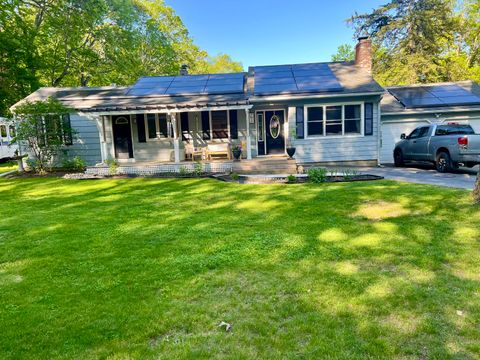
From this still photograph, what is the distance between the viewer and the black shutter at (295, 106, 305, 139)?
1384 cm

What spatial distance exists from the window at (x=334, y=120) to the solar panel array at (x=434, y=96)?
9.47 ft

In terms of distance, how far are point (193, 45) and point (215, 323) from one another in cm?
3882

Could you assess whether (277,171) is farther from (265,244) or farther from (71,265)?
(71,265)

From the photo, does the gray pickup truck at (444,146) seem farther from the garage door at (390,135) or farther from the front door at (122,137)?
the front door at (122,137)

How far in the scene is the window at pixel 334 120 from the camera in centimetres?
1388

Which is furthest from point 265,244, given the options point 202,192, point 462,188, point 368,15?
point 368,15

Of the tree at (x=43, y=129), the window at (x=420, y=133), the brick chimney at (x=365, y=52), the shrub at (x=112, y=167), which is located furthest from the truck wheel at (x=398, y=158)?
the tree at (x=43, y=129)

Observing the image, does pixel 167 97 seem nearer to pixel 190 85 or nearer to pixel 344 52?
pixel 190 85

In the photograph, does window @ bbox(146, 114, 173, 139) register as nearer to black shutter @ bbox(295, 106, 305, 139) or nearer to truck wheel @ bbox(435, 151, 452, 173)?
black shutter @ bbox(295, 106, 305, 139)

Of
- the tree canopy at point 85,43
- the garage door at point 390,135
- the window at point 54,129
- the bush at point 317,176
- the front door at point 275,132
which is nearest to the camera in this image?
the bush at point 317,176

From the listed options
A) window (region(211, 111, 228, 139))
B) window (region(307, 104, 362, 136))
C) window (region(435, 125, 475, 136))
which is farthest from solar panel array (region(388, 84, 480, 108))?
window (region(211, 111, 228, 139))

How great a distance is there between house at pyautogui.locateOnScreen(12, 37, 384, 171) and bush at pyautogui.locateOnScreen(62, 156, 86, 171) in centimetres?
106

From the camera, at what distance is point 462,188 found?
7773 millimetres

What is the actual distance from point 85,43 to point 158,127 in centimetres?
1458
